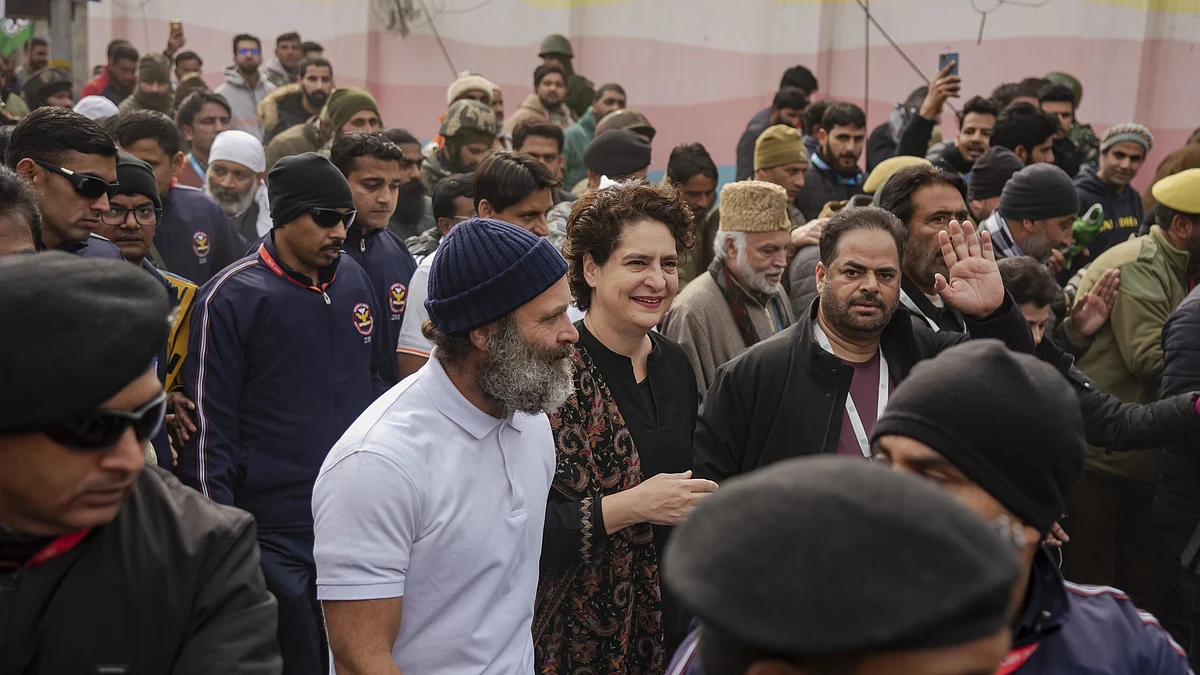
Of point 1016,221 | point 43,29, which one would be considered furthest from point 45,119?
point 43,29

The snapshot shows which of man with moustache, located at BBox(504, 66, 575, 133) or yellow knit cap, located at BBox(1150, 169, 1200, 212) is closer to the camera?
yellow knit cap, located at BBox(1150, 169, 1200, 212)

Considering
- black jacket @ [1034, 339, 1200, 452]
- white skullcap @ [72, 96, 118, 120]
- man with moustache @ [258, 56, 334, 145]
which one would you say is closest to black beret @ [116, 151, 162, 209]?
black jacket @ [1034, 339, 1200, 452]

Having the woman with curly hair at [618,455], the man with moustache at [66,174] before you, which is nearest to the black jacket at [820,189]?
the woman with curly hair at [618,455]

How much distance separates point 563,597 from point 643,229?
1.22 meters

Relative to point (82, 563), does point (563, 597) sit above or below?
below

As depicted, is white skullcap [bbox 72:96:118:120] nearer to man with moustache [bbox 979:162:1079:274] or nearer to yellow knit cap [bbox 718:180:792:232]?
yellow knit cap [bbox 718:180:792:232]

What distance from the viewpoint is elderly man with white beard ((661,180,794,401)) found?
478 centimetres

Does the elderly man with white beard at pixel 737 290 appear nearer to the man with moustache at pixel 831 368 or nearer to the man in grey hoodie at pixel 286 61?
the man with moustache at pixel 831 368

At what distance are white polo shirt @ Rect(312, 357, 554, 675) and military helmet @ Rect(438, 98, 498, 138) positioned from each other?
17.7ft

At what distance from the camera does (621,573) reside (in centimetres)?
360

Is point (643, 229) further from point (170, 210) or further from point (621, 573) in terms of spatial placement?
point (170, 210)

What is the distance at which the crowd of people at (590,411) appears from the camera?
1.34 meters

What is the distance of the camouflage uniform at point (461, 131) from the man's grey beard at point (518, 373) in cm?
528

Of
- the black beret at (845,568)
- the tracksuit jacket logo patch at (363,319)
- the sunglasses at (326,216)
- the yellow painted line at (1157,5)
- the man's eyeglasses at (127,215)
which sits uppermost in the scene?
the yellow painted line at (1157,5)
